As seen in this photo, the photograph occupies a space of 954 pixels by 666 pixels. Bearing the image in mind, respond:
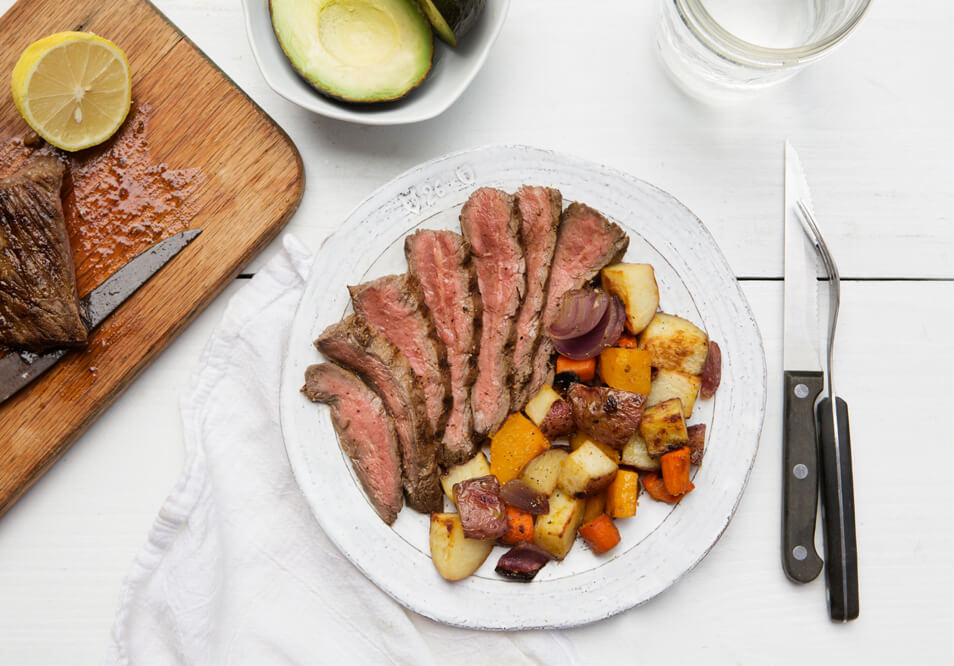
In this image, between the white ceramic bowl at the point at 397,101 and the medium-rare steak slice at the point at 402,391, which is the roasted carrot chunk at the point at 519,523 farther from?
the white ceramic bowl at the point at 397,101

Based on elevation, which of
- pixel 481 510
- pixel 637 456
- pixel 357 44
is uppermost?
pixel 357 44

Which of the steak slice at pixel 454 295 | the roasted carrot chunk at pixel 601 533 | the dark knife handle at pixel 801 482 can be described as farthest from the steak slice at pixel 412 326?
the dark knife handle at pixel 801 482

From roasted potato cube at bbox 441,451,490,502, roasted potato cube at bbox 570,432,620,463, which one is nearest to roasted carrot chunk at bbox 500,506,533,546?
roasted potato cube at bbox 441,451,490,502

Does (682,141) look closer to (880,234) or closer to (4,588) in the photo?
(880,234)

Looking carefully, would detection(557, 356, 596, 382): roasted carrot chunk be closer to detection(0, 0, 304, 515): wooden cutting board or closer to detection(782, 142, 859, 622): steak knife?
detection(782, 142, 859, 622): steak knife

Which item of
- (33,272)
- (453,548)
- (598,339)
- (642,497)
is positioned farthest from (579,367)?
(33,272)

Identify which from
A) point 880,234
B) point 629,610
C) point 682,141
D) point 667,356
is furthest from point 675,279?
point 629,610

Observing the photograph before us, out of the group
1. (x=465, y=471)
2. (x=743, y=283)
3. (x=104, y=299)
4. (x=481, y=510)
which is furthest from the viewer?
(x=743, y=283)

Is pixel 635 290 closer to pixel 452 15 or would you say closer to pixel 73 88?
pixel 452 15
